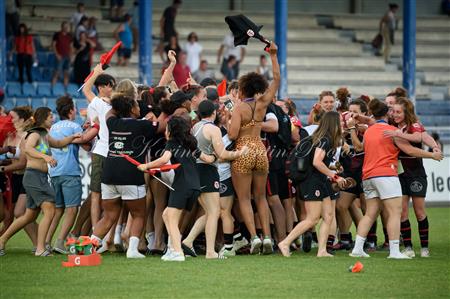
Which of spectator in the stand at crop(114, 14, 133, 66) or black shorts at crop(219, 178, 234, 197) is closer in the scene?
black shorts at crop(219, 178, 234, 197)

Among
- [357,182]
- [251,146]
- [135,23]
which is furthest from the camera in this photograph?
[135,23]

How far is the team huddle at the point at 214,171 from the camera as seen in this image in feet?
44.7

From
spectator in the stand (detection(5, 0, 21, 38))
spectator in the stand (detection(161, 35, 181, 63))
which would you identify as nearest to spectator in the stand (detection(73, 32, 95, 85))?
spectator in the stand (detection(5, 0, 21, 38))

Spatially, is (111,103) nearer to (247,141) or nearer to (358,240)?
(247,141)

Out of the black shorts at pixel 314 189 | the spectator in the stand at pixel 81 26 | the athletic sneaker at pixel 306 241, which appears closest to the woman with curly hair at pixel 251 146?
the black shorts at pixel 314 189

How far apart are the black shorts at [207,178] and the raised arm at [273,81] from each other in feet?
3.40

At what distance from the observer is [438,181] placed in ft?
77.0

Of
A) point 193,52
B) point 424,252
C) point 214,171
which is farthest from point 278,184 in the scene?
point 193,52

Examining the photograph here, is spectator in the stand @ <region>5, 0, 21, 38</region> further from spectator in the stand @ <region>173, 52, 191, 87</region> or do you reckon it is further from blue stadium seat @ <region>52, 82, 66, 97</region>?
spectator in the stand @ <region>173, 52, 191, 87</region>

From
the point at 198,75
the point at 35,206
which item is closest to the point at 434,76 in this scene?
the point at 198,75

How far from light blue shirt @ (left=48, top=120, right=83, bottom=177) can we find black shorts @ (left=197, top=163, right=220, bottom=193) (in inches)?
71.6

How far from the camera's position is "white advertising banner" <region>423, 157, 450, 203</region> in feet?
76.6

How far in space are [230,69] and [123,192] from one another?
15662 millimetres

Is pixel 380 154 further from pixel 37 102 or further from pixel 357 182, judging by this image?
pixel 37 102
